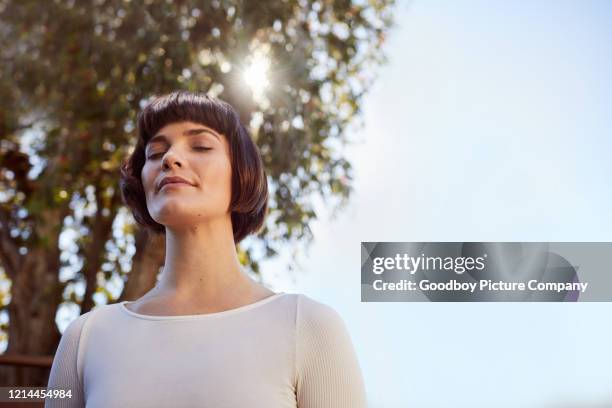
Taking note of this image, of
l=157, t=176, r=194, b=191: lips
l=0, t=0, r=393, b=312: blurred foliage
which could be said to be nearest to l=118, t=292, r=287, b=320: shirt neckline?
l=157, t=176, r=194, b=191: lips

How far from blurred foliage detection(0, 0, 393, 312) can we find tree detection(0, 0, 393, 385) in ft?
0.03

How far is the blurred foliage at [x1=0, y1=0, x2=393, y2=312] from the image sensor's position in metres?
4.65

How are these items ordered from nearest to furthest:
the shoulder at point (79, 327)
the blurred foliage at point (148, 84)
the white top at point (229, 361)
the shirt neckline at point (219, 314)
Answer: the white top at point (229, 361)
the shirt neckline at point (219, 314)
the shoulder at point (79, 327)
the blurred foliage at point (148, 84)

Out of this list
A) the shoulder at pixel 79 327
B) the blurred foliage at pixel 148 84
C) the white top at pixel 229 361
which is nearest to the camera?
the white top at pixel 229 361

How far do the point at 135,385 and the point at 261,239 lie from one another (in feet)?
13.1

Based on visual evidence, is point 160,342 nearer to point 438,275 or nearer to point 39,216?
point 438,275

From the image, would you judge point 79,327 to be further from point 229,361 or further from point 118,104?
point 118,104

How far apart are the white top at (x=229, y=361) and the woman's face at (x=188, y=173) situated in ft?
0.71

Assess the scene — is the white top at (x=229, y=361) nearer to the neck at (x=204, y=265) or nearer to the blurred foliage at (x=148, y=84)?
the neck at (x=204, y=265)

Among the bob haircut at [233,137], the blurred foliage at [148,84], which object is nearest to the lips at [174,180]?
the bob haircut at [233,137]

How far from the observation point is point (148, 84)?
15.0ft

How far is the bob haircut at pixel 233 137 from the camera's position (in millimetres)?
1521

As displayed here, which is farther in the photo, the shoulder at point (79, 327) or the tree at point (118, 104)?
the tree at point (118, 104)

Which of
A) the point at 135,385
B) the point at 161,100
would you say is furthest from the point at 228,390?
the point at 161,100
